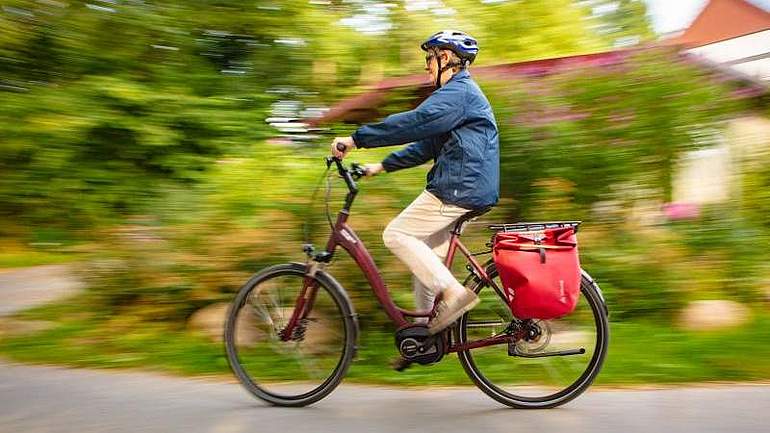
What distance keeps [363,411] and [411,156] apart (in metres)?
1.42

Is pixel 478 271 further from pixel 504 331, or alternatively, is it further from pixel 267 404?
pixel 267 404

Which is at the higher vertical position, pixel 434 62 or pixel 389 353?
pixel 434 62

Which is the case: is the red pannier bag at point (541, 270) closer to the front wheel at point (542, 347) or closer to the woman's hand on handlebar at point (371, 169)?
the front wheel at point (542, 347)

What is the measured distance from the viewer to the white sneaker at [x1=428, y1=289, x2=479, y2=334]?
4.53 metres

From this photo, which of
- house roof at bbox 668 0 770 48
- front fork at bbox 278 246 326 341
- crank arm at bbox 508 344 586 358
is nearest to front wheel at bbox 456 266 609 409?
crank arm at bbox 508 344 586 358

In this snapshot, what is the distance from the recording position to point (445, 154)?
14.9 feet

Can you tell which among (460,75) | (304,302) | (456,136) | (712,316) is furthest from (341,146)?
(712,316)

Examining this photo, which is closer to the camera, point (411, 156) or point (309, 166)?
point (411, 156)

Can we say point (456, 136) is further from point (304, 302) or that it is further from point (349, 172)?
point (304, 302)

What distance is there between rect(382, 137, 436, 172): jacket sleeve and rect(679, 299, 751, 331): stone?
8.28 feet

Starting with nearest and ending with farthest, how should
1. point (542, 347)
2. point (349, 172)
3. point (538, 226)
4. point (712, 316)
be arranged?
point (538, 226) → point (542, 347) → point (349, 172) → point (712, 316)

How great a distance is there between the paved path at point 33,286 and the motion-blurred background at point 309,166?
0.19 ft

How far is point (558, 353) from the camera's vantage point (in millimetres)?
4645

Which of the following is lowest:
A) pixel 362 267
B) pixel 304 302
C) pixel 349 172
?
pixel 304 302
